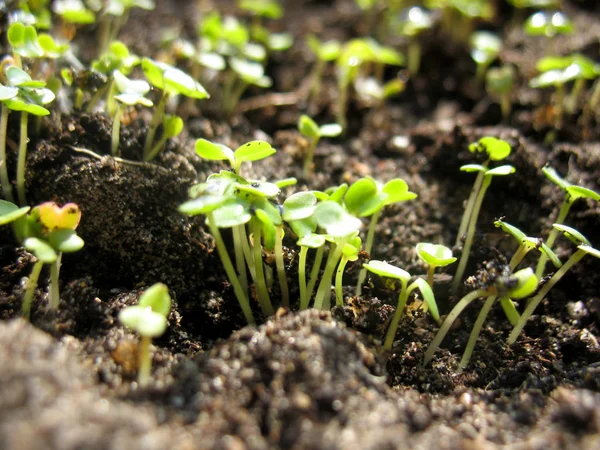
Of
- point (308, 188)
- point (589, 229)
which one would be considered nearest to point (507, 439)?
point (589, 229)

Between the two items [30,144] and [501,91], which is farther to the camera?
[501,91]

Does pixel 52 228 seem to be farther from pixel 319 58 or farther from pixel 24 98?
pixel 319 58

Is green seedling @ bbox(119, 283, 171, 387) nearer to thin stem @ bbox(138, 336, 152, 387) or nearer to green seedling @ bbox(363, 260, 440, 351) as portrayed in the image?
thin stem @ bbox(138, 336, 152, 387)

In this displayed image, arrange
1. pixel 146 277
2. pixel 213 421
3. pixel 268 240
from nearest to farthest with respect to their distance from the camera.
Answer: pixel 213 421, pixel 268 240, pixel 146 277

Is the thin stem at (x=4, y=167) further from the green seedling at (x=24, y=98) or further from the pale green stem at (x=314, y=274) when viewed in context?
the pale green stem at (x=314, y=274)

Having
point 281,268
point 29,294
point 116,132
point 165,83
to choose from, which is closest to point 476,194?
point 281,268

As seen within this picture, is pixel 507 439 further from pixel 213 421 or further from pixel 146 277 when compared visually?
pixel 146 277
